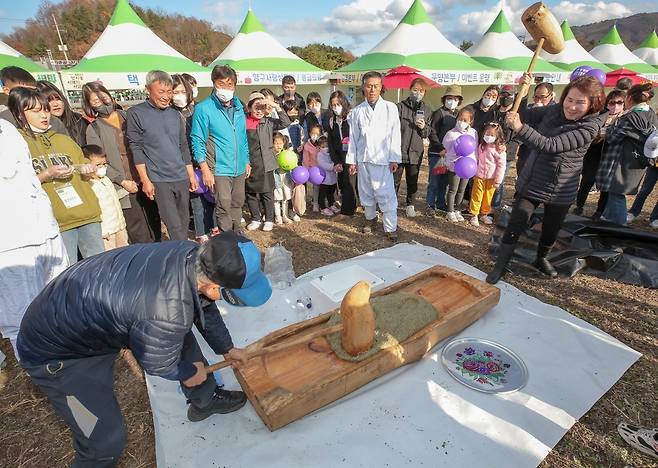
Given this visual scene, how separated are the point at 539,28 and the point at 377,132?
6.28 feet

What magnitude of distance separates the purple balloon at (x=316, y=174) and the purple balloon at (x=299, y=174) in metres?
0.13

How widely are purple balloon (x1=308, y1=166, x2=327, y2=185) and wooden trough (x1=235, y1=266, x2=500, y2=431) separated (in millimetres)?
2874

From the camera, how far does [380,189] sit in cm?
443

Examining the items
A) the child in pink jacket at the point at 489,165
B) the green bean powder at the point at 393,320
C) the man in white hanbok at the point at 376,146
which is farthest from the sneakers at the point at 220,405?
the child in pink jacket at the point at 489,165

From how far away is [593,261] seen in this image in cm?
369

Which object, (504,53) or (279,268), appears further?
(504,53)

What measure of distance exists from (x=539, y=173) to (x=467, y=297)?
4.46ft

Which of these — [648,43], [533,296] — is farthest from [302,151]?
[648,43]

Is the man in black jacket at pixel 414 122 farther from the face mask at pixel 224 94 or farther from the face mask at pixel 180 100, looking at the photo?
the face mask at pixel 180 100

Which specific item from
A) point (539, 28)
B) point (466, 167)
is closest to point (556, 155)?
point (539, 28)

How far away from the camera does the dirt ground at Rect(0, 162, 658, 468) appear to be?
1.94 meters

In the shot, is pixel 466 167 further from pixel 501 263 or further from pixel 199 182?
pixel 199 182

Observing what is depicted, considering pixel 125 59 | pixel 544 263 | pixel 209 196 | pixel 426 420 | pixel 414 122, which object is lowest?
pixel 426 420

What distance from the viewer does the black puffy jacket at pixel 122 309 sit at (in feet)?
4.47
